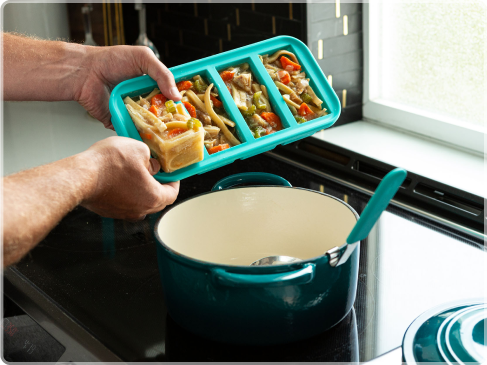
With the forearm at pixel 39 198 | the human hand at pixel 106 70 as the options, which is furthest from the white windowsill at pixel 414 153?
the forearm at pixel 39 198

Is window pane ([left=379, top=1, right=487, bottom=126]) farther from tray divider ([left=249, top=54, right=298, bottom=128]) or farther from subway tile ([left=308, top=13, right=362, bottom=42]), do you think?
tray divider ([left=249, top=54, right=298, bottom=128])

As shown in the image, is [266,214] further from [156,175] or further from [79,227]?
[79,227]

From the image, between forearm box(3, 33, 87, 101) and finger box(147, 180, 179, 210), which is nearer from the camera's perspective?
finger box(147, 180, 179, 210)

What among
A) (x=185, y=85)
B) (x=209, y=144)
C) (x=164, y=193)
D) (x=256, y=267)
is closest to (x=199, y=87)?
(x=185, y=85)

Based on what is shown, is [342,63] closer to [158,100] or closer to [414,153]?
[414,153]

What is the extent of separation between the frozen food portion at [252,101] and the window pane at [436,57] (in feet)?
1.90

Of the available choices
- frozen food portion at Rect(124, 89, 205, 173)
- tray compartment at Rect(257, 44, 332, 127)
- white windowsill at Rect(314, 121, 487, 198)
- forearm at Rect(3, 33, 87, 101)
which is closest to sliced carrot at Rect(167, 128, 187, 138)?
frozen food portion at Rect(124, 89, 205, 173)

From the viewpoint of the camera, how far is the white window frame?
1349 mm

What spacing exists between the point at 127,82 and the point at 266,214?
0.34m

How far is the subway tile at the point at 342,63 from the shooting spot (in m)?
1.47

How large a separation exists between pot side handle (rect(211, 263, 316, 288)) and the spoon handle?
74 millimetres

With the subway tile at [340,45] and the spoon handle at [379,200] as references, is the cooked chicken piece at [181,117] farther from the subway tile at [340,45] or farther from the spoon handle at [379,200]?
the subway tile at [340,45]

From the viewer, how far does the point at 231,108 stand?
1.00 meters

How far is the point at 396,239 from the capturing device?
1.04 meters
